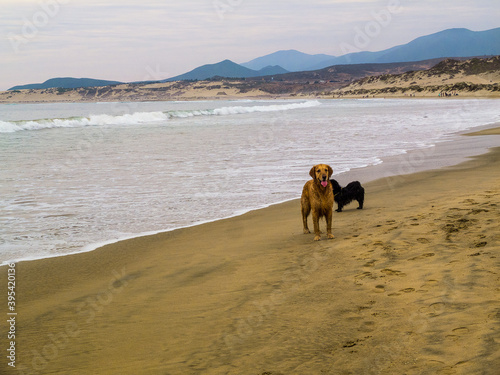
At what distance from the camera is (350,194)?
27.6 feet

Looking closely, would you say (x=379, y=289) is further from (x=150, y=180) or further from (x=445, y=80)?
(x=445, y=80)

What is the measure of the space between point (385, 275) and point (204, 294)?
5.54 ft

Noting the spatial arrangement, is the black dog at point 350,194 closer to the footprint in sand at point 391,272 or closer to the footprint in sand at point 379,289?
the footprint in sand at point 391,272

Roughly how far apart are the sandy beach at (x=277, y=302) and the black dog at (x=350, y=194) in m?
1.46

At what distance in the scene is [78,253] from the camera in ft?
20.4

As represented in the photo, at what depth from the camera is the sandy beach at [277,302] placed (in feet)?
10.5

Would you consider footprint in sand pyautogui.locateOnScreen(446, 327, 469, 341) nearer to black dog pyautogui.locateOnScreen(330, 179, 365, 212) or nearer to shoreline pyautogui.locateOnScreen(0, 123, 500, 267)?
shoreline pyautogui.locateOnScreen(0, 123, 500, 267)

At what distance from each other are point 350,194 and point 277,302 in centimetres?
454

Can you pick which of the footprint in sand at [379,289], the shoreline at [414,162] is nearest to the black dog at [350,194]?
the shoreline at [414,162]

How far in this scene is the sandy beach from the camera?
320cm

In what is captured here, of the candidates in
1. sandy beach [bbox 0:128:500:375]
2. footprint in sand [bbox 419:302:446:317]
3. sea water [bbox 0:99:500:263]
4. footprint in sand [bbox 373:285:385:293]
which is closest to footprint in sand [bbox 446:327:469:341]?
sandy beach [bbox 0:128:500:375]

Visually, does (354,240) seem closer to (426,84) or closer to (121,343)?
(121,343)

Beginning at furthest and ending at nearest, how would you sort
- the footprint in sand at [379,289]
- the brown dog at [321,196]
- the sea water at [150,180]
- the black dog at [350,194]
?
the black dog at [350,194] → the sea water at [150,180] → the brown dog at [321,196] → the footprint in sand at [379,289]

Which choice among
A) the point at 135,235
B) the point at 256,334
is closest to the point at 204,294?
the point at 256,334
